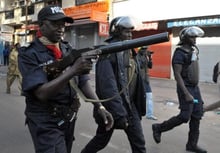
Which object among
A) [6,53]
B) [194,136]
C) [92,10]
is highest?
[92,10]

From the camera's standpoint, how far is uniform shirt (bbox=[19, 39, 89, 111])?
10.2 feet

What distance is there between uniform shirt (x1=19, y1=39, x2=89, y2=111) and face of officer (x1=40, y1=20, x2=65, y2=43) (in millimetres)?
92

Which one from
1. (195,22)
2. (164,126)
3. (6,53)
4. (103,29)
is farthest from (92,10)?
(164,126)

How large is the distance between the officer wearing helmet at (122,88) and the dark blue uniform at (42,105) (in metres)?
0.90

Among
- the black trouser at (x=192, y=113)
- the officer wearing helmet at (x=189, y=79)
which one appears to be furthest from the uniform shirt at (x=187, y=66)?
the black trouser at (x=192, y=113)

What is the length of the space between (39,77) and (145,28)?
1872 centimetres

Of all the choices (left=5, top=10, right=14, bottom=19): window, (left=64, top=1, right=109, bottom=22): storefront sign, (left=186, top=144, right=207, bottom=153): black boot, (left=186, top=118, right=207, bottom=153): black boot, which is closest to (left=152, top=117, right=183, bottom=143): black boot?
(left=186, top=118, right=207, bottom=153): black boot

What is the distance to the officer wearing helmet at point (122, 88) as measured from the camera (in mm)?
4180

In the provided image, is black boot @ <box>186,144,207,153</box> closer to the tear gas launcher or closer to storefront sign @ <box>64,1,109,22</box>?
the tear gas launcher

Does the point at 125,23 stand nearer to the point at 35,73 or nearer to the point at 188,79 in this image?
the point at 35,73

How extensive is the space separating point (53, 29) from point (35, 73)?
1.25ft

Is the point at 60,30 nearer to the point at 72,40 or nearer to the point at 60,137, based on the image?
the point at 60,137

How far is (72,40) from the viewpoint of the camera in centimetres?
2805

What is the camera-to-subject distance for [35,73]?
10.2ft
